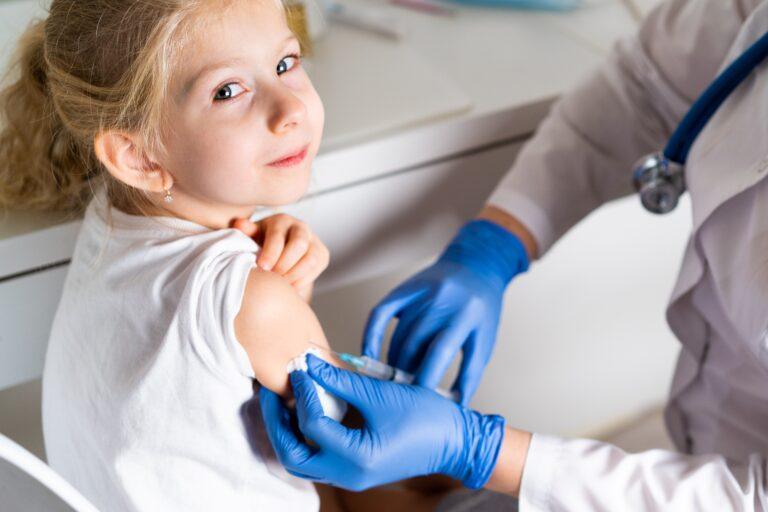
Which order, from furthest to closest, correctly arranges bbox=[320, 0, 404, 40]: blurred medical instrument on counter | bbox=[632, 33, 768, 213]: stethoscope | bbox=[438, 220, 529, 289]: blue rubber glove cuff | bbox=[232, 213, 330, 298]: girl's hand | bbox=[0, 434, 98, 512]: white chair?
bbox=[320, 0, 404, 40]: blurred medical instrument on counter
bbox=[438, 220, 529, 289]: blue rubber glove cuff
bbox=[632, 33, 768, 213]: stethoscope
bbox=[232, 213, 330, 298]: girl's hand
bbox=[0, 434, 98, 512]: white chair

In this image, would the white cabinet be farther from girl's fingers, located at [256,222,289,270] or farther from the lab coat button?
the lab coat button

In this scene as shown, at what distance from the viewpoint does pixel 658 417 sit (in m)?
1.42

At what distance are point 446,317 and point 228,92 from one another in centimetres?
40

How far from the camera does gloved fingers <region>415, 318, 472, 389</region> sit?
3.25 ft

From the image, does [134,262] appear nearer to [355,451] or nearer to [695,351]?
[355,451]

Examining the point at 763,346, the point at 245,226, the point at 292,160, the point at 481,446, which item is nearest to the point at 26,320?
the point at 245,226

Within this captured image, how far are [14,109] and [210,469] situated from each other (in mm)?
427

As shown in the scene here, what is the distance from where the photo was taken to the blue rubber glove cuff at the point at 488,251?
111 centimetres

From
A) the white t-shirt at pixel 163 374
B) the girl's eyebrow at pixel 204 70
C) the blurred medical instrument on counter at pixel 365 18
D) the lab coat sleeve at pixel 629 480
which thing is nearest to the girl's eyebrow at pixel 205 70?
the girl's eyebrow at pixel 204 70

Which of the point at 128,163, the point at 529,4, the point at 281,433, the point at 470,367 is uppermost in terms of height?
the point at 128,163

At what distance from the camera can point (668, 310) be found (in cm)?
107

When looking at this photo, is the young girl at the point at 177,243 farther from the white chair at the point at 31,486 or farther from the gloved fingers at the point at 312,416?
the white chair at the point at 31,486

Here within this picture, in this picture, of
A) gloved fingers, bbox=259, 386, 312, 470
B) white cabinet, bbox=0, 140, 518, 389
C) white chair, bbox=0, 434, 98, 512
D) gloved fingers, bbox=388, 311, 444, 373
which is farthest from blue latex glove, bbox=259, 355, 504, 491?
white cabinet, bbox=0, 140, 518, 389

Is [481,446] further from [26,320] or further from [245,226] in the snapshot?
[26,320]
